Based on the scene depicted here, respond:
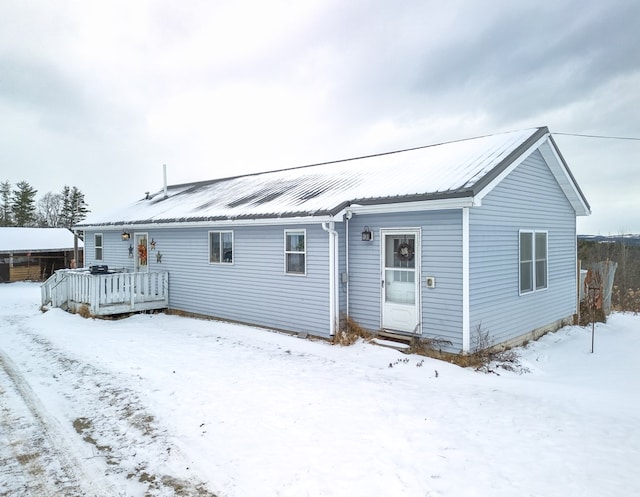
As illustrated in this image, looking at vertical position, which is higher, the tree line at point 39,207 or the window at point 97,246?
the tree line at point 39,207

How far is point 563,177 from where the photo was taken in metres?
10.5

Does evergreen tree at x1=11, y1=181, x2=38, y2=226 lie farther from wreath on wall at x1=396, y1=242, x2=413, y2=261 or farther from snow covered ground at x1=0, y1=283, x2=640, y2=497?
wreath on wall at x1=396, y1=242, x2=413, y2=261

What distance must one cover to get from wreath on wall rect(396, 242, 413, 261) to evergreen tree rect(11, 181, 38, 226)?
5653 centimetres

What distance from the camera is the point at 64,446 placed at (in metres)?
4.29

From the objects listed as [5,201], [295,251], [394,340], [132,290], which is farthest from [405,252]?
[5,201]

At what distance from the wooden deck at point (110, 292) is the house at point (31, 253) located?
12.4 meters

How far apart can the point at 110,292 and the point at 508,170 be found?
11.0 metres

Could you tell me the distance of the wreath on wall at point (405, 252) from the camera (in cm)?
A: 817

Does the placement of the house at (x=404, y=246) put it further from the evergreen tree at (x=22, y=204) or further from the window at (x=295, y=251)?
the evergreen tree at (x=22, y=204)

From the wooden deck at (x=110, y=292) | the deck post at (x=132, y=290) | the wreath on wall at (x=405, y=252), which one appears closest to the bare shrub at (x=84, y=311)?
the wooden deck at (x=110, y=292)

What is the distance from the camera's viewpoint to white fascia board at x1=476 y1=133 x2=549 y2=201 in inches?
289

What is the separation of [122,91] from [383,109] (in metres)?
12.0

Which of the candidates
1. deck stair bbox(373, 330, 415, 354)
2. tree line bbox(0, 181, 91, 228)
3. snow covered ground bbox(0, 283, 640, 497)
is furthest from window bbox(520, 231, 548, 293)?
tree line bbox(0, 181, 91, 228)

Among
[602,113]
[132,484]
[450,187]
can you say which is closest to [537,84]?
[602,113]
